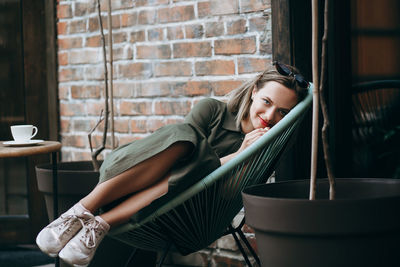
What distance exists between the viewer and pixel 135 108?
9.45 feet

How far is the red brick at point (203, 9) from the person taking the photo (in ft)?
8.38

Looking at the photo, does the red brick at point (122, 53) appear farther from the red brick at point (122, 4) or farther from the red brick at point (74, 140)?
the red brick at point (74, 140)

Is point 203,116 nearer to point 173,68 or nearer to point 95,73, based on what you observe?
point 173,68

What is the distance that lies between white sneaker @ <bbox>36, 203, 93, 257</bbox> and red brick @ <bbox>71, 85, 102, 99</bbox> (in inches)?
52.0

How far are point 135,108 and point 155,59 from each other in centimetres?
26

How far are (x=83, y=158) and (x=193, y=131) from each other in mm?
1418

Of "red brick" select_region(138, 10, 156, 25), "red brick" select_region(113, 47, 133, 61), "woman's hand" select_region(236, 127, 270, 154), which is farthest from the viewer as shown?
"red brick" select_region(113, 47, 133, 61)

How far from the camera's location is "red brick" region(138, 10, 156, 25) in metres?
2.78

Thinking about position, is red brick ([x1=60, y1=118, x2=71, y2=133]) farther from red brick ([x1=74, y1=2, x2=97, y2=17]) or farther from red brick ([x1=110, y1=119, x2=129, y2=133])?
red brick ([x1=74, y1=2, x2=97, y2=17])

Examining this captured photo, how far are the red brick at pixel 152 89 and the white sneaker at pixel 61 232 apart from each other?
1.03 metres

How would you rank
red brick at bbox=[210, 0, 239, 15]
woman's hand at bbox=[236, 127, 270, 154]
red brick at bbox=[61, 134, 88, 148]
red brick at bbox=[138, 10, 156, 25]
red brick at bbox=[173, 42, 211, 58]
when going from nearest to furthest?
woman's hand at bbox=[236, 127, 270, 154]
red brick at bbox=[210, 0, 239, 15]
red brick at bbox=[173, 42, 211, 58]
red brick at bbox=[138, 10, 156, 25]
red brick at bbox=[61, 134, 88, 148]

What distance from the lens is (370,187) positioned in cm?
167

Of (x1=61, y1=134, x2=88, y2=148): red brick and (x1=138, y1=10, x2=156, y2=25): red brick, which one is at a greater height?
(x1=138, y1=10, x2=156, y2=25): red brick

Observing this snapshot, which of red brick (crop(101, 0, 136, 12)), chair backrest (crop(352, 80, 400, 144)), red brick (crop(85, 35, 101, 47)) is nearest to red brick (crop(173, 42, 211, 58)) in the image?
red brick (crop(101, 0, 136, 12))
